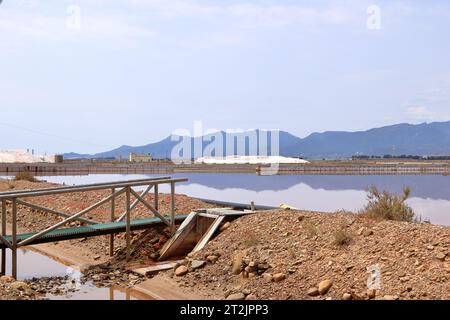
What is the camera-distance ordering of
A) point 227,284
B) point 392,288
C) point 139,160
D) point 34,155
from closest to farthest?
point 392,288 < point 227,284 < point 34,155 < point 139,160

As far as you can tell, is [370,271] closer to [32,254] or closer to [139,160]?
[32,254]

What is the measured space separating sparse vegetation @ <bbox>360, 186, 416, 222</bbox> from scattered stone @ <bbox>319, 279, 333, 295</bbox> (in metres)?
3.97

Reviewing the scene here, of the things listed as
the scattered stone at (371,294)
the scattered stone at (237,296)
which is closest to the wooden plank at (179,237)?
the scattered stone at (237,296)

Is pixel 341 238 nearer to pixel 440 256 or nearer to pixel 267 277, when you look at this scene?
pixel 267 277

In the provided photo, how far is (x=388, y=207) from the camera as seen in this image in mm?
15766

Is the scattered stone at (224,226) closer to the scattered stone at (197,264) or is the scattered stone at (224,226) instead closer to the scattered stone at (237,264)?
the scattered stone at (197,264)

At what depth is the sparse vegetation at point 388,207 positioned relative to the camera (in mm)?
15641

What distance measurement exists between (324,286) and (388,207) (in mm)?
4942

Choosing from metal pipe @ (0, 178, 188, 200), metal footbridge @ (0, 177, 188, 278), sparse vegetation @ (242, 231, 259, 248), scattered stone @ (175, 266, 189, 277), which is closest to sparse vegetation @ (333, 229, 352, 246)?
sparse vegetation @ (242, 231, 259, 248)

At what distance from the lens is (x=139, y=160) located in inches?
4953

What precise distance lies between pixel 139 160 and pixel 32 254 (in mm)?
107617

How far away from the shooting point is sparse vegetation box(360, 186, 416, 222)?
15641 millimetres

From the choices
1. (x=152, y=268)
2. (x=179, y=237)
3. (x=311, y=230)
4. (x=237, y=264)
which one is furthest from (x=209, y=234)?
(x=311, y=230)
